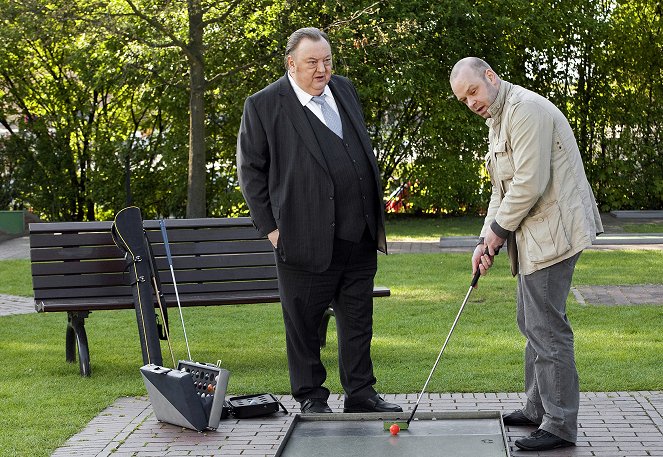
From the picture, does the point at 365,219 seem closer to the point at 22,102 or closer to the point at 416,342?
the point at 416,342

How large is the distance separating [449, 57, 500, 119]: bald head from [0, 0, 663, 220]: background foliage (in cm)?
1234

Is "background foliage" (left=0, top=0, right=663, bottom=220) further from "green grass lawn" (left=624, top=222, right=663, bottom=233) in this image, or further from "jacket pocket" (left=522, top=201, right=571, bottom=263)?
"jacket pocket" (left=522, top=201, right=571, bottom=263)

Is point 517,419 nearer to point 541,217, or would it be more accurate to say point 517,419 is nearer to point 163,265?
point 541,217

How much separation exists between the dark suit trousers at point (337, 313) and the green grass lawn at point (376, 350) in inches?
27.5

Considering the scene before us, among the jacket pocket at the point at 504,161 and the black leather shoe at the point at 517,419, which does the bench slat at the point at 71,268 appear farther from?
the jacket pocket at the point at 504,161

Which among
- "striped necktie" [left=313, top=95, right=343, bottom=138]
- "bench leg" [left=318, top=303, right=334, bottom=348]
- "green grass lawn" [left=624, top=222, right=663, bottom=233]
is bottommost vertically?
"bench leg" [left=318, top=303, right=334, bottom=348]

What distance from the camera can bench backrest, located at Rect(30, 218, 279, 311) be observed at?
7539 millimetres

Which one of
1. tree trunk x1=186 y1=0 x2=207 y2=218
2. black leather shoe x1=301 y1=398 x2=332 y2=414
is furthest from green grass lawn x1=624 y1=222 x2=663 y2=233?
black leather shoe x1=301 y1=398 x2=332 y2=414

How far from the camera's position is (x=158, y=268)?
773 centimetres

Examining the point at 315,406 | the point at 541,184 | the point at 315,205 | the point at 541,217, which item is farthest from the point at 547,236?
the point at 315,406

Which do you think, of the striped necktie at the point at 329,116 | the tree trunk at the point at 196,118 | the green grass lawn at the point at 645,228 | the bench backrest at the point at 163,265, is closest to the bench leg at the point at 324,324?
the bench backrest at the point at 163,265

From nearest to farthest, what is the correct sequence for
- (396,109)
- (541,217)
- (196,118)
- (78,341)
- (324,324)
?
(541,217)
(78,341)
(324,324)
(196,118)
(396,109)

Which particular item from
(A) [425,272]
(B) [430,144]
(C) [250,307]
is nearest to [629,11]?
(B) [430,144]

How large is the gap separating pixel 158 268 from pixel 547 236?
10.7 ft
